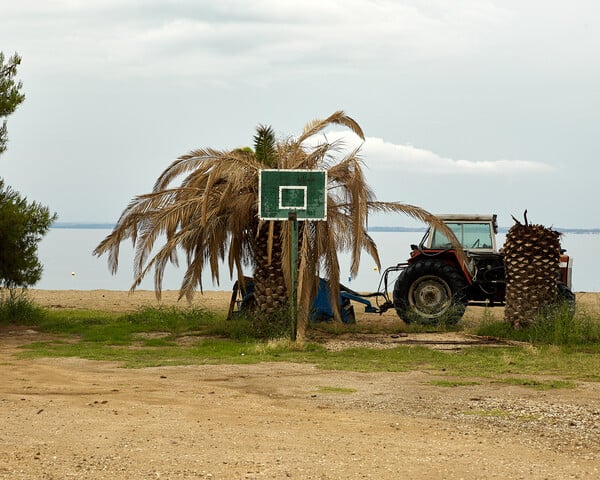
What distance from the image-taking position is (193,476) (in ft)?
23.1

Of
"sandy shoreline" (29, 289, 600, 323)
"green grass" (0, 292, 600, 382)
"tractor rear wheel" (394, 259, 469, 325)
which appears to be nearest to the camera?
"green grass" (0, 292, 600, 382)

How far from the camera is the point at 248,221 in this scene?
58.9ft

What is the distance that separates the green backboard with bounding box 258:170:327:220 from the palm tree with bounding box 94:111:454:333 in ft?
2.60

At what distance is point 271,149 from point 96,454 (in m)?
10.9

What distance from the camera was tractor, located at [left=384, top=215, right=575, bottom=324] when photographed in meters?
19.0

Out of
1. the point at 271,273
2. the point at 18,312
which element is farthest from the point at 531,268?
the point at 18,312

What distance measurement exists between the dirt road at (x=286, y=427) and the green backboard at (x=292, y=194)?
3.81 meters

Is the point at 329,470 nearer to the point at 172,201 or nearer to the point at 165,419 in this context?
the point at 165,419

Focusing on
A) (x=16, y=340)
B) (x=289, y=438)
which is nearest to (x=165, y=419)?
(x=289, y=438)

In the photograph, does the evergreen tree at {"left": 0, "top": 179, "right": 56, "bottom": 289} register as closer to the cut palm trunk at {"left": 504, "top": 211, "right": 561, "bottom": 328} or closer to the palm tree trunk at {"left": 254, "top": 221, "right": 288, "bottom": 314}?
the palm tree trunk at {"left": 254, "top": 221, "right": 288, "bottom": 314}

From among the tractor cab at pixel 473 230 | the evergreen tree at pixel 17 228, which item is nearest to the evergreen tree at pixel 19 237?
the evergreen tree at pixel 17 228

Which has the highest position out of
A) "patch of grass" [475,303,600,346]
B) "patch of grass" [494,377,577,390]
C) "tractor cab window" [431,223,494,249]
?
"tractor cab window" [431,223,494,249]

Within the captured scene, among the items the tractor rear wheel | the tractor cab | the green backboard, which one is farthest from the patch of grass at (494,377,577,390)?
the tractor cab

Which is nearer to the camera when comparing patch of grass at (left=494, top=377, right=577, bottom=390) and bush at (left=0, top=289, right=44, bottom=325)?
patch of grass at (left=494, top=377, right=577, bottom=390)
